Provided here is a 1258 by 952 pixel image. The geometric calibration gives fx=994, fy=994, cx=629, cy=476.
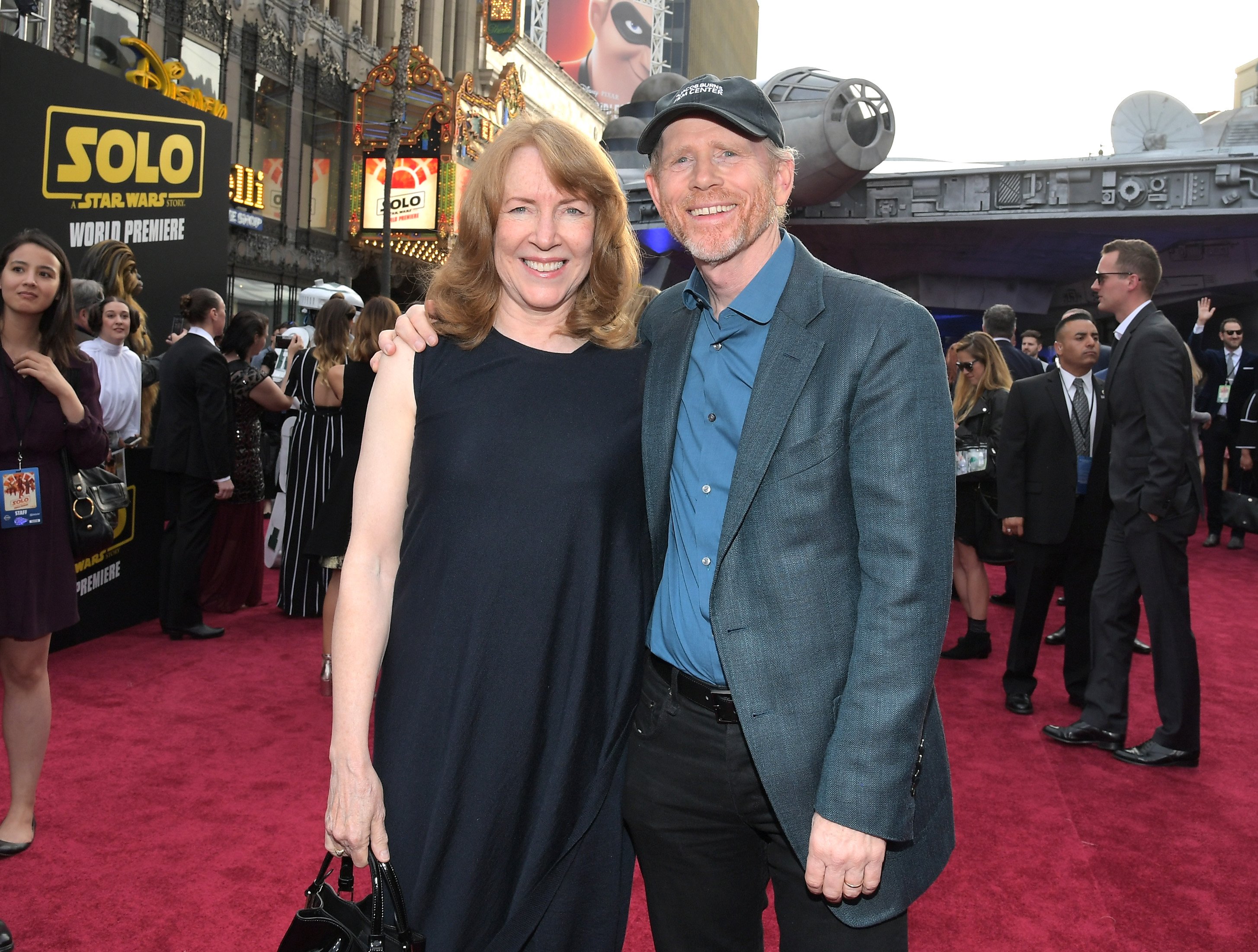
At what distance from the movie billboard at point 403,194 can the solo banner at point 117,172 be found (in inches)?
668

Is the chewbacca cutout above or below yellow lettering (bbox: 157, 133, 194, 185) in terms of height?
below

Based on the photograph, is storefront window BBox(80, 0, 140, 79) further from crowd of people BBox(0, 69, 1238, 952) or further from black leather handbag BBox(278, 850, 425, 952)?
black leather handbag BBox(278, 850, 425, 952)

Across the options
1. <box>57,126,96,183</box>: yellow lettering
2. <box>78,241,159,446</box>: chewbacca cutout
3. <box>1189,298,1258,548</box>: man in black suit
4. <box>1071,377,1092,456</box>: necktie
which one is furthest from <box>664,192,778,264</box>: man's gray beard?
<box>1189,298,1258,548</box>: man in black suit

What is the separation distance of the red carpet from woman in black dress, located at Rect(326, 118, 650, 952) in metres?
1.46

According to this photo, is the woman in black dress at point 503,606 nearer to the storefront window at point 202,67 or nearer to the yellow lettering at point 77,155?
the yellow lettering at point 77,155

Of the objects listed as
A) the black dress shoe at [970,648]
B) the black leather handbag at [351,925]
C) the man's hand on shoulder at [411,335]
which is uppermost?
the man's hand on shoulder at [411,335]

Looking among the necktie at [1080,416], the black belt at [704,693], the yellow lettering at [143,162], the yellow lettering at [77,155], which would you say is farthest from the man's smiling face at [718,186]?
the yellow lettering at [143,162]

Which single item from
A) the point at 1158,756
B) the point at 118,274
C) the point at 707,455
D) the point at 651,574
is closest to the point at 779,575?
the point at 707,455

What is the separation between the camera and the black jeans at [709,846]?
5.77ft

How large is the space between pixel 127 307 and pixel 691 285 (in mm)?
5358

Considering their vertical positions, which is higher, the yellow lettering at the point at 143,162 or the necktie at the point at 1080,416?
the yellow lettering at the point at 143,162

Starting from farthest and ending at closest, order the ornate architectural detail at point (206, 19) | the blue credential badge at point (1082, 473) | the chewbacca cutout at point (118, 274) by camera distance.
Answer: the ornate architectural detail at point (206, 19) → the chewbacca cutout at point (118, 274) → the blue credential badge at point (1082, 473)

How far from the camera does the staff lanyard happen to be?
3412mm

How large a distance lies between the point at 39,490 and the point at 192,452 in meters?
2.81
